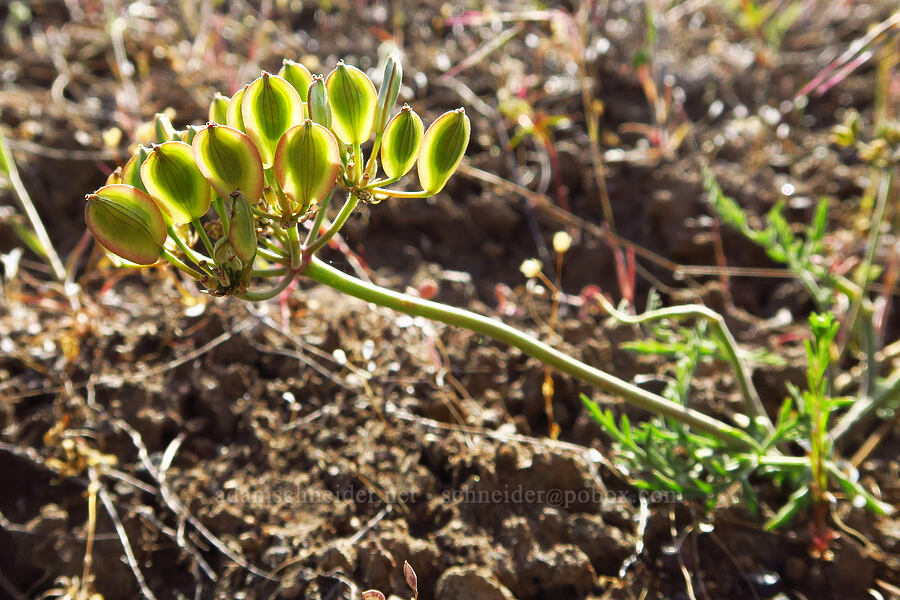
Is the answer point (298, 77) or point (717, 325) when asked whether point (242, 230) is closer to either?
point (298, 77)

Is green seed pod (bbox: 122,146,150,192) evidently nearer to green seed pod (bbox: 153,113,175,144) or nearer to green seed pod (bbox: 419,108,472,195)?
green seed pod (bbox: 153,113,175,144)

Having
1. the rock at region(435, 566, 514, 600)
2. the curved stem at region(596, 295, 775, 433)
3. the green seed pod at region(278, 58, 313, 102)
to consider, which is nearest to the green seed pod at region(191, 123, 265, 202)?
the green seed pod at region(278, 58, 313, 102)

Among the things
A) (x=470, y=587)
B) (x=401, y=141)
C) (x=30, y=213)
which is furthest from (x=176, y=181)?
(x=30, y=213)

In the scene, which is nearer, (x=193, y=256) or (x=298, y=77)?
(x=193, y=256)

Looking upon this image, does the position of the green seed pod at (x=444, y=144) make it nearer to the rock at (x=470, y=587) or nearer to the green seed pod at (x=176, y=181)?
the green seed pod at (x=176, y=181)

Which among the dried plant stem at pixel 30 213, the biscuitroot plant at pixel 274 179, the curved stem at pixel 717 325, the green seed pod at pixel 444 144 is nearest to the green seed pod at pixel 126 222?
the biscuitroot plant at pixel 274 179

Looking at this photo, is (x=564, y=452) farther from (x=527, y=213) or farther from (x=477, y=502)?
(x=527, y=213)

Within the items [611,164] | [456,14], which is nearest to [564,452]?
[611,164]
